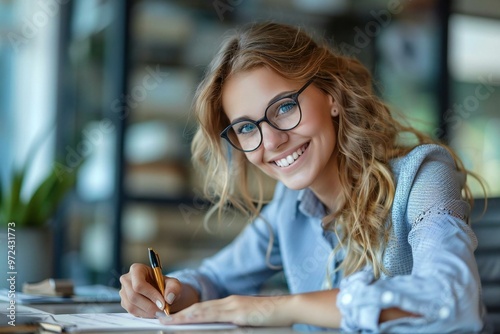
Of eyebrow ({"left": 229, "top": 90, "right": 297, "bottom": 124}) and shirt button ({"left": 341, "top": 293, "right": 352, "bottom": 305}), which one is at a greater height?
eyebrow ({"left": 229, "top": 90, "right": 297, "bottom": 124})

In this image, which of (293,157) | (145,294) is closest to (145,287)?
(145,294)

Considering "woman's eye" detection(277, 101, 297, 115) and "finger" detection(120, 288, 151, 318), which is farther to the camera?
"woman's eye" detection(277, 101, 297, 115)

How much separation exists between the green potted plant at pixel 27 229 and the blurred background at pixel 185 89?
6.24 ft

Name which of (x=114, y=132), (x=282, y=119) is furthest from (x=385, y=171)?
(x=114, y=132)

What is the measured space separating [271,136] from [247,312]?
18.7 inches

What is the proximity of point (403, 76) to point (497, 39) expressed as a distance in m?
0.62

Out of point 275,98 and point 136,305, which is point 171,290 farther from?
point 275,98

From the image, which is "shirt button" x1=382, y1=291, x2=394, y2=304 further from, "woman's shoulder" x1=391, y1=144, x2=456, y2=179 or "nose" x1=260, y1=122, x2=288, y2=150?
"nose" x1=260, y1=122, x2=288, y2=150

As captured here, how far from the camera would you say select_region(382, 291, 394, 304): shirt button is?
97 cm

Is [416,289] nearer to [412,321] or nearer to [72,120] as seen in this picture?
[412,321]

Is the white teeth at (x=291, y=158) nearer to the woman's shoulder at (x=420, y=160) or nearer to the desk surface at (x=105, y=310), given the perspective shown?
the woman's shoulder at (x=420, y=160)

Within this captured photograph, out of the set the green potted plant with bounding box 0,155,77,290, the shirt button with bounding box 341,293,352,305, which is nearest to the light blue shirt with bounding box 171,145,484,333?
the shirt button with bounding box 341,293,352,305

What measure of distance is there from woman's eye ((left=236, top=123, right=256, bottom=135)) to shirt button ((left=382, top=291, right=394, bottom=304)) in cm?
62

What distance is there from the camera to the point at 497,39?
4.31m
